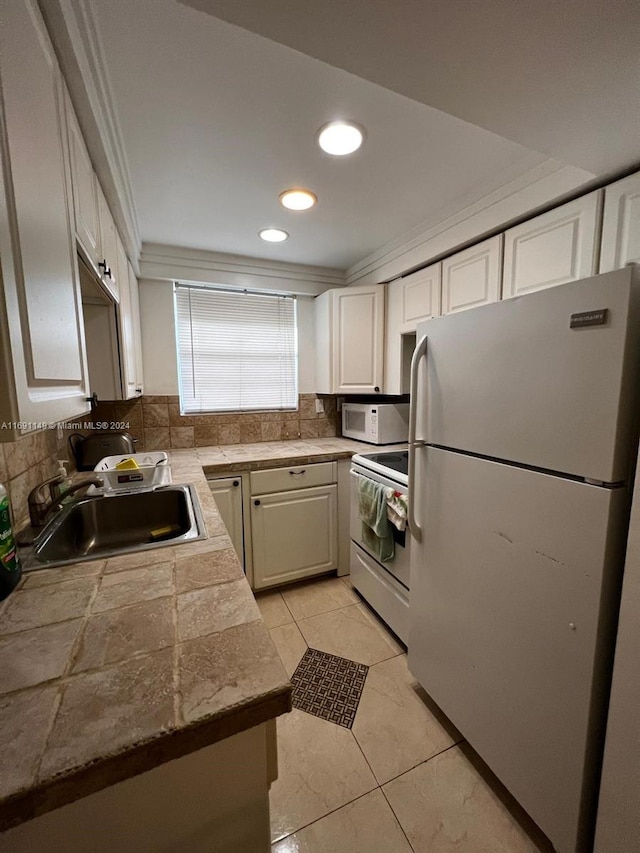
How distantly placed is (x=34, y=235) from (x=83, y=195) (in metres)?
0.54

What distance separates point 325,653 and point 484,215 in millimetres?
2300

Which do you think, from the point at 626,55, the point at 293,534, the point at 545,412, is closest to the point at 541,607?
the point at 545,412

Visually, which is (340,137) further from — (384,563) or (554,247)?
(384,563)

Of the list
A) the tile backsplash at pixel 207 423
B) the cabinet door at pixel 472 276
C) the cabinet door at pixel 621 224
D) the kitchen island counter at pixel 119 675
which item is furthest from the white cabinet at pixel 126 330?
the cabinet door at pixel 621 224

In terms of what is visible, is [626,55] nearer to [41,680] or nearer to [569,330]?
[569,330]

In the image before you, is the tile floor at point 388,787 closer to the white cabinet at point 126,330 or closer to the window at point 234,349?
the white cabinet at point 126,330

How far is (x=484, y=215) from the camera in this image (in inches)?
61.9

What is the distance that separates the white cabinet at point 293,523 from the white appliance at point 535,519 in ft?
3.45

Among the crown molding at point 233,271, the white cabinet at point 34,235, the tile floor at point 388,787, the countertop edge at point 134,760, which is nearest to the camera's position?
the countertop edge at point 134,760

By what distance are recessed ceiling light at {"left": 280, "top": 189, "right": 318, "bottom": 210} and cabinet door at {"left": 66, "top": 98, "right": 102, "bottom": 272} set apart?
0.80 metres

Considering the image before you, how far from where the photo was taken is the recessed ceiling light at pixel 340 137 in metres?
1.18

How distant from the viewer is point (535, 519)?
938mm

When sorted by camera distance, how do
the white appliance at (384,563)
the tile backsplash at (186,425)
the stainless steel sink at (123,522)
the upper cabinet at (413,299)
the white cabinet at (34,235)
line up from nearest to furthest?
the white cabinet at (34,235) → the stainless steel sink at (123,522) → the white appliance at (384,563) → the tile backsplash at (186,425) → the upper cabinet at (413,299)

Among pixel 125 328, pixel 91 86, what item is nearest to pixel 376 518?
pixel 125 328
